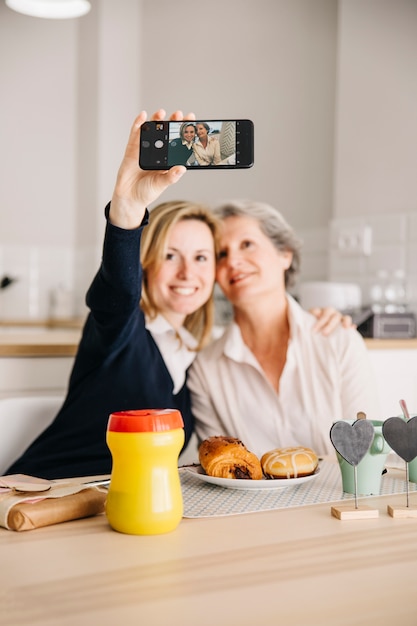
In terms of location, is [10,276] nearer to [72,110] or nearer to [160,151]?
[72,110]

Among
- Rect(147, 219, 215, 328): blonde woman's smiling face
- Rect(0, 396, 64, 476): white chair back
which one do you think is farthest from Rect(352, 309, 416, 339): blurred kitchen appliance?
Rect(0, 396, 64, 476): white chair back

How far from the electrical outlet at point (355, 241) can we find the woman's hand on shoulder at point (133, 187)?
1.68 metres

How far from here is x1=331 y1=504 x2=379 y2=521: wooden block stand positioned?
0.87 metres

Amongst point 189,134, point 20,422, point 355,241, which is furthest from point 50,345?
point 355,241

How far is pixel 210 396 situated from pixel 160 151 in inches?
26.5

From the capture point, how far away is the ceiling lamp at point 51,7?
262 centimetres

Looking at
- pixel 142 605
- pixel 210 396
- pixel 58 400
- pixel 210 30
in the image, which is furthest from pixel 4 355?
pixel 210 30

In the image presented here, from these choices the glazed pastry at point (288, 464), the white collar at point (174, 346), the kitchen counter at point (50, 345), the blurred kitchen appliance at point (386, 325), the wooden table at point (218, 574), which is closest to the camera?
the wooden table at point (218, 574)

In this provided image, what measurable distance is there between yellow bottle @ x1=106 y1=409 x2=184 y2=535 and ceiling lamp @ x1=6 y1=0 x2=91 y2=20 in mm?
2200

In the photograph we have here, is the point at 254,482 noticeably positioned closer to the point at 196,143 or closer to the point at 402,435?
the point at 402,435

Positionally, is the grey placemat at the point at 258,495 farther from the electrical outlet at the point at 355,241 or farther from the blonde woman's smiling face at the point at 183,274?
the electrical outlet at the point at 355,241

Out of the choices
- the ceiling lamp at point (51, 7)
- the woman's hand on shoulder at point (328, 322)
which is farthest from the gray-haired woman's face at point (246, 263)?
Answer: the ceiling lamp at point (51, 7)

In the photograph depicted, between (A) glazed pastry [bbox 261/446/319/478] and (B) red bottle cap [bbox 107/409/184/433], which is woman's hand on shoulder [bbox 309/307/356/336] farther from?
(B) red bottle cap [bbox 107/409/184/433]

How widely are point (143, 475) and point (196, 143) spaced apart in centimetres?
47
